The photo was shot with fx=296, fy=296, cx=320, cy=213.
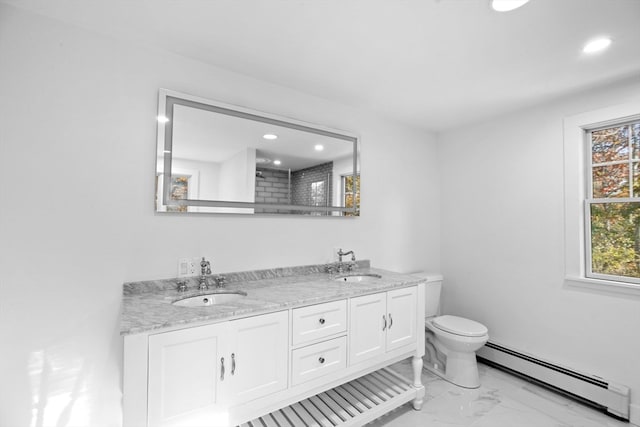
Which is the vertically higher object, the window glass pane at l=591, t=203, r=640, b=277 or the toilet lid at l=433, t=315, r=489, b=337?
the window glass pane at l=591, t=203, r=640, b=277

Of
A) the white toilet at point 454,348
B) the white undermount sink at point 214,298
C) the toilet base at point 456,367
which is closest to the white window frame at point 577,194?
the white toilet at point 454,348

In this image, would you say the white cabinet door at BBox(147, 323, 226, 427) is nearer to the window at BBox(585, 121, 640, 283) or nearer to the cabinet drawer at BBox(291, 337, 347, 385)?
the cabinet drawer at BBox(291, 337, 347, 385)

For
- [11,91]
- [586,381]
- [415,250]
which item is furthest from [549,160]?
[11,91]

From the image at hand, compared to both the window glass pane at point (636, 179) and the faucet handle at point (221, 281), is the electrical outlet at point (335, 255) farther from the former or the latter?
the window glass pane at point (636, 179)

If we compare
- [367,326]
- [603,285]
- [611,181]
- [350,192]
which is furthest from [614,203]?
[367,326]

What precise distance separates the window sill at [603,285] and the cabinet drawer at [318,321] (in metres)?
1.89

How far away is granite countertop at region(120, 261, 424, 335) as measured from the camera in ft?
4.24

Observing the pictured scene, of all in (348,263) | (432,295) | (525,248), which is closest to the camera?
(348,263)

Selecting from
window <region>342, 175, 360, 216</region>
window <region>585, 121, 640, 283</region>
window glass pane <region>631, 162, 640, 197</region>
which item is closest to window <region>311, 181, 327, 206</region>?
window <region>342, 175, 360, 216</region>

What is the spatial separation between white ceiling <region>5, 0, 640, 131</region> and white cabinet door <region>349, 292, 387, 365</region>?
1.50 m

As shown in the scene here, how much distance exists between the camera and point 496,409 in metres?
2.11

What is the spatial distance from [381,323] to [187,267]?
1.29 meters

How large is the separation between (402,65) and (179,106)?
1.42 metres

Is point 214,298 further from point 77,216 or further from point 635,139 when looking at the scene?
point 635,139
